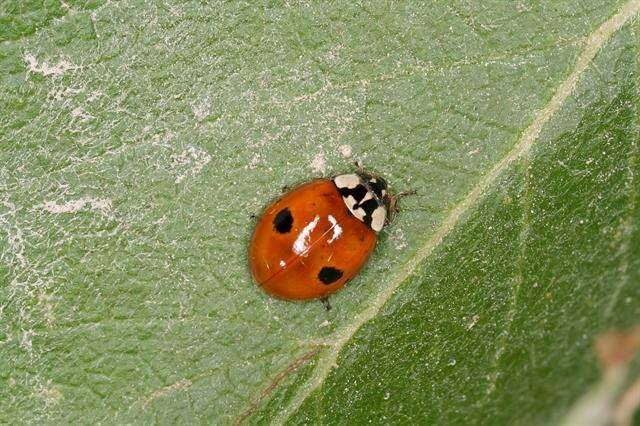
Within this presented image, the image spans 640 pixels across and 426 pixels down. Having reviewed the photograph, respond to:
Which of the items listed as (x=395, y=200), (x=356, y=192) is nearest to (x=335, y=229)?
(x=356, y=192)

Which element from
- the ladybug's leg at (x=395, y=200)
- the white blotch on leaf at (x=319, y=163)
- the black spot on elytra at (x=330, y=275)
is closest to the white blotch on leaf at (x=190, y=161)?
the white blotch on leaf at (x=319, y=163)

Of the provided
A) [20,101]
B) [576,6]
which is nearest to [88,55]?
[20,101]

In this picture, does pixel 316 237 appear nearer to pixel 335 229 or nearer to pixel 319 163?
pixel 335 229

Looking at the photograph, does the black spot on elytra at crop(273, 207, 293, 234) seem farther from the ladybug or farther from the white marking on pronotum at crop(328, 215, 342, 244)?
the white marking on pronotum at crop(328, 215, 342, 244)

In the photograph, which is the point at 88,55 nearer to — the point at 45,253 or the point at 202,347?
the point at 45,253

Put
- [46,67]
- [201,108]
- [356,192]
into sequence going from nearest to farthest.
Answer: [46,67]
[201,108]
[356,192]
